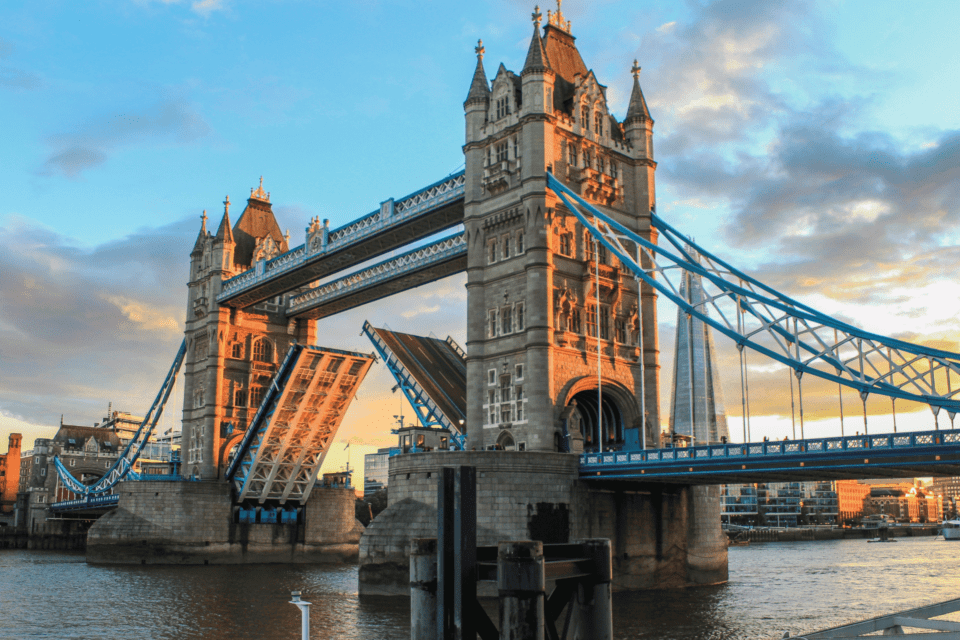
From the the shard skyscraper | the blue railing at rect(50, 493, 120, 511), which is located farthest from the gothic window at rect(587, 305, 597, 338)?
the the shard skyscraper

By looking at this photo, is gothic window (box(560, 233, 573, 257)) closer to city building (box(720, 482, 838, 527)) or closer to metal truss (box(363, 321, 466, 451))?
metal truss (box(363, 321, 466, 451))

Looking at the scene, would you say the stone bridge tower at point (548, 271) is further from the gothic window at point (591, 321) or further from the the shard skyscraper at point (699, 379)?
the the shard skyscraper at point (699, 379)

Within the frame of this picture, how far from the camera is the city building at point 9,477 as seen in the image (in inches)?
5177

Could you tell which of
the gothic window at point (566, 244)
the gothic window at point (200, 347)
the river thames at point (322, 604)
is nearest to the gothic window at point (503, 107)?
the gothic window at point (566, 244)

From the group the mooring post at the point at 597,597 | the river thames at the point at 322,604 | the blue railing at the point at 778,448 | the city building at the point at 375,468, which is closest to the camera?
the mooring post at the point at 597,597

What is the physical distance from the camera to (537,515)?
37.1m

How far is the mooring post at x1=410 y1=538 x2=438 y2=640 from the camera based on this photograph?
14.5 m

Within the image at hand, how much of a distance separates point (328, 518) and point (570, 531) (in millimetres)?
35622

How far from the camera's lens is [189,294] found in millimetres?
74250

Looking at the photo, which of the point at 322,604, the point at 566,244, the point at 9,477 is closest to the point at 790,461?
the point at 566,244

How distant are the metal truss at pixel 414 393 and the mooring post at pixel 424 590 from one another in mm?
32890

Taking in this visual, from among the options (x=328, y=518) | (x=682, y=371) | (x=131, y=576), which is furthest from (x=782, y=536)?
(x=131, y=576)

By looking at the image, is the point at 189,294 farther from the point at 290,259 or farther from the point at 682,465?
the point at 682,465

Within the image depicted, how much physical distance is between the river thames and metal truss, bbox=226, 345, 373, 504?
7493 millimetres
